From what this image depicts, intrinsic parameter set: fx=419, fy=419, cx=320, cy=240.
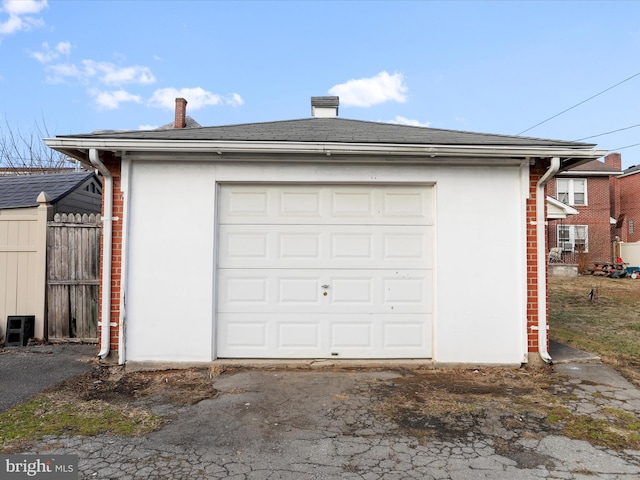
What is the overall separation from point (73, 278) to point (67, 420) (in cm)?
347

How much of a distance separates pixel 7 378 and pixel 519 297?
655 cm

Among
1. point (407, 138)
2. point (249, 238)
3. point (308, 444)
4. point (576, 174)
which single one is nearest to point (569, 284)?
point (576, 174)

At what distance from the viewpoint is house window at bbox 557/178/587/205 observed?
24078 mm

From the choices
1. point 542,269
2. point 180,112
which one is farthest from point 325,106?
point 180,112

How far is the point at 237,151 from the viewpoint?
5352 mm

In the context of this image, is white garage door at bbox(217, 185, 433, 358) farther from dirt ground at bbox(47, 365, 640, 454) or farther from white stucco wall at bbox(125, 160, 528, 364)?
dirt ground at bbox(47, 365, 640, 454)

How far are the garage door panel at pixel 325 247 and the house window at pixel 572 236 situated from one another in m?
21.9

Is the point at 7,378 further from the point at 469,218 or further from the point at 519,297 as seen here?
the point at 519,297

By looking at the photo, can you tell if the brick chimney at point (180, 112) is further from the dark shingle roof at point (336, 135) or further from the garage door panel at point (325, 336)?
the garage door panel at point (325, 336)

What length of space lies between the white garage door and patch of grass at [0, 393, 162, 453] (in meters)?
1.72

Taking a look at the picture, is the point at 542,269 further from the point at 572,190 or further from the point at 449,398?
the point at 572,190

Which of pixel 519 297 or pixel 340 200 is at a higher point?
pixel 340 200

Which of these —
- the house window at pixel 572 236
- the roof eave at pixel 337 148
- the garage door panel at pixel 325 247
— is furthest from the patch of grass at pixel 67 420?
the house window at pixel 572 236

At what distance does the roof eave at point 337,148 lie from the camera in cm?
528
